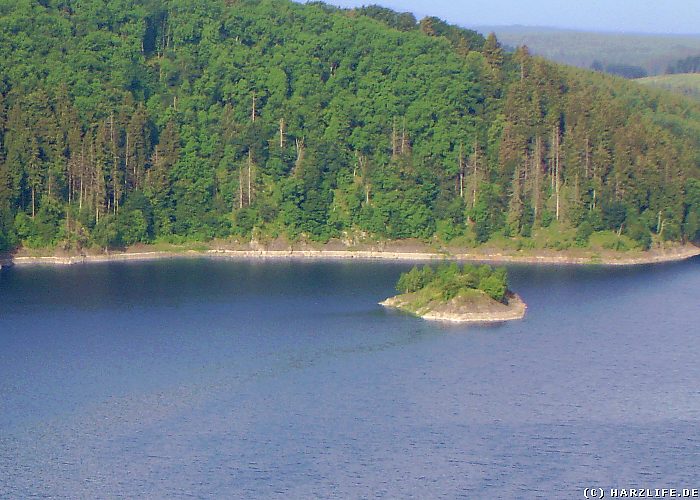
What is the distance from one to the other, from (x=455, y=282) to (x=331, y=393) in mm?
21500

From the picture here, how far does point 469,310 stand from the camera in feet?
258

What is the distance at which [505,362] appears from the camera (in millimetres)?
67125

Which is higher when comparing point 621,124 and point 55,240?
point 621,124

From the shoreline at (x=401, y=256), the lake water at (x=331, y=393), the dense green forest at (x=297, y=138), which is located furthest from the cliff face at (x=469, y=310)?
the dense green forest at (x=297, y=138)

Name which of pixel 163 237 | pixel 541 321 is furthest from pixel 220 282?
pixel 541 321

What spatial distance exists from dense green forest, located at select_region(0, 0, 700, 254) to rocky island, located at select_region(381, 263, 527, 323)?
26647 millimetres

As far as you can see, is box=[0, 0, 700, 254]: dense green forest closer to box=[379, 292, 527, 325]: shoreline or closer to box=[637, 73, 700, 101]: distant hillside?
box=[379, 292, 527, 325]: shoreline

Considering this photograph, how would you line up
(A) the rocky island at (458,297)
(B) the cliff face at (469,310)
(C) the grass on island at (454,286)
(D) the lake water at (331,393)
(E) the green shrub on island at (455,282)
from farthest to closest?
(E) the green shrub on island at (455,282)
(C) the grass on island at (454,286)
(A) the rocky island at (458,297)
(B) the cliff face at (469,310)
(D) the lake water at (331,393)

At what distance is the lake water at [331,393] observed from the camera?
49.5 meters

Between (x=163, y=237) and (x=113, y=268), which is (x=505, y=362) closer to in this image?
(x=113, y=268)

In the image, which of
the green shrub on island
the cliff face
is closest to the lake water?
the cliff face

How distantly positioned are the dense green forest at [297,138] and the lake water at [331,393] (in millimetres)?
18474

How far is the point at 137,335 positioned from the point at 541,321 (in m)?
23.9

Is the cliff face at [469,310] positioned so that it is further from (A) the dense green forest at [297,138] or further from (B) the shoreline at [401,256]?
(A) the dense green forest at [297,138]
